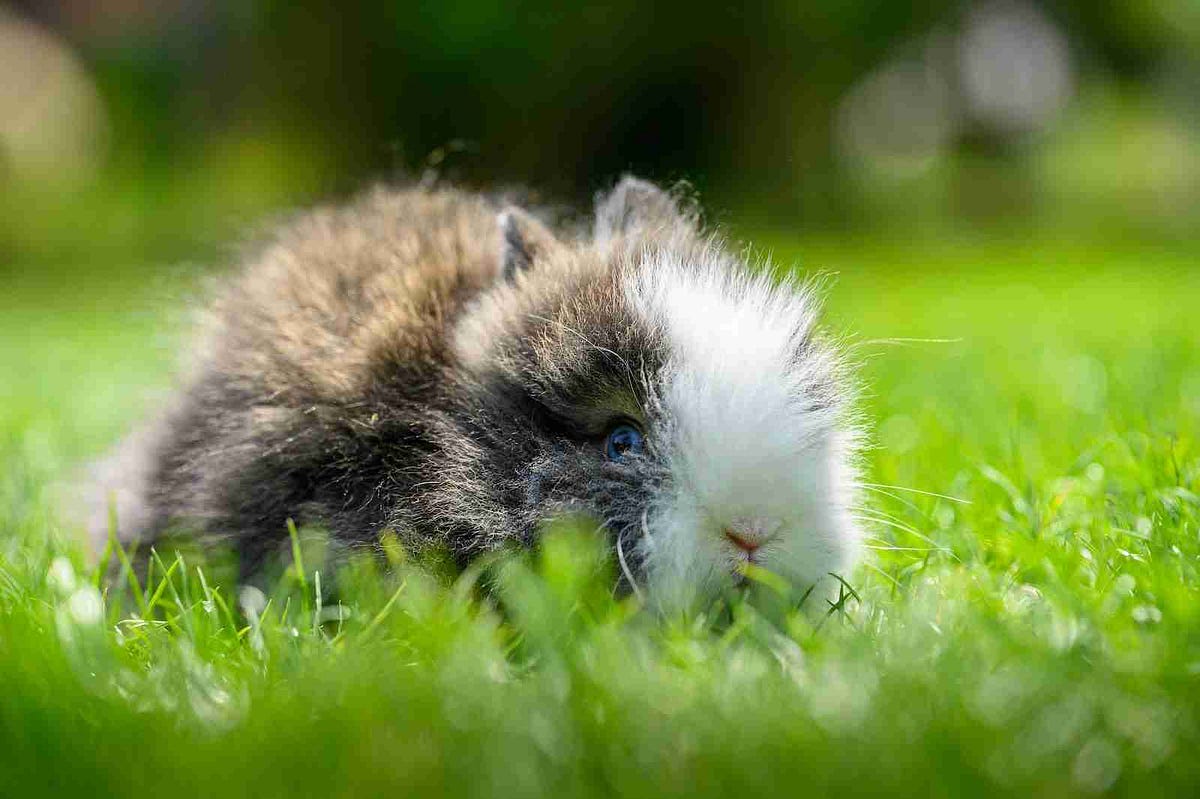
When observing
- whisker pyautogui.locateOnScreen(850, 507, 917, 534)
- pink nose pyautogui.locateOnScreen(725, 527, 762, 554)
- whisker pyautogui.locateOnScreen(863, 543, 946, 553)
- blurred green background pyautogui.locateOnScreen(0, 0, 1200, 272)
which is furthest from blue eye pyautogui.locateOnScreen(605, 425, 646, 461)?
blurred green background pyautogui.locateOnScreen(0, 0, 1200, 272)

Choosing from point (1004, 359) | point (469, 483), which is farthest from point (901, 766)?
point (1004, 359)

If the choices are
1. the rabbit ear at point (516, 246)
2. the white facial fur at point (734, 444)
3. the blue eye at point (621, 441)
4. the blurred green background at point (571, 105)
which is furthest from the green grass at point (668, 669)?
the blurred green background at point (571, 105)

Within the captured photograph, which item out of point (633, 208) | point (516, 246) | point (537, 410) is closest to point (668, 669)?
point (537, 410)

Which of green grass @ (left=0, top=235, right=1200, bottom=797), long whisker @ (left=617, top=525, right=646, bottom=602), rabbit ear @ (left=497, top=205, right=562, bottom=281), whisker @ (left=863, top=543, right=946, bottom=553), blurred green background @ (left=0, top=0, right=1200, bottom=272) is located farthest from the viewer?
blurred green background @ (left=0, top=0, right=1200, bottom=272)

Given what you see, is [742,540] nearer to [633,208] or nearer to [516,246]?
[516,246]

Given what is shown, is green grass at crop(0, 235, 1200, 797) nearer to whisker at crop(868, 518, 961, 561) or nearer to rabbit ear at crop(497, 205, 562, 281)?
whisker at crop(868, 518, 961, 561)

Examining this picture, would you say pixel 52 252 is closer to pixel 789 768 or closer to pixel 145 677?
pixel 145 677
